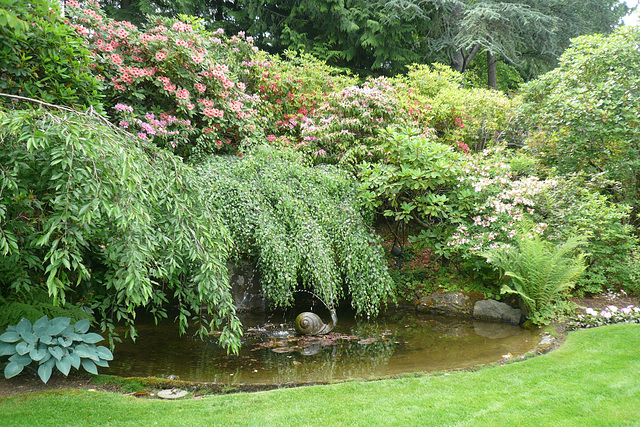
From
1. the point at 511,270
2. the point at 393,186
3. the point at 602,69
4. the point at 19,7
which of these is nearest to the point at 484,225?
the point at 511,270

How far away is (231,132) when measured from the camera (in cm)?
670

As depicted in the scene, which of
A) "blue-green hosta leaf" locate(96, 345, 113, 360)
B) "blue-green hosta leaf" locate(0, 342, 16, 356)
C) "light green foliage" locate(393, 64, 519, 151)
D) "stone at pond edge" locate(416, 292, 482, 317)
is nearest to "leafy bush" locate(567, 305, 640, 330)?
"stone at pond edge" locate(416, 292, 482, 317)

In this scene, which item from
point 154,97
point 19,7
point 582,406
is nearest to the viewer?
point 582,406

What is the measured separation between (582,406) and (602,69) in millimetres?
6523

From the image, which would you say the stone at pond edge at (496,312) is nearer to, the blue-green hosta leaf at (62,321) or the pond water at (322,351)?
the pond water at (322,351)

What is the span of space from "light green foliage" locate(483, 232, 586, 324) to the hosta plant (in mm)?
4557

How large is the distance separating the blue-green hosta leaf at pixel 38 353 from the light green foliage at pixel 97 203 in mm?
424

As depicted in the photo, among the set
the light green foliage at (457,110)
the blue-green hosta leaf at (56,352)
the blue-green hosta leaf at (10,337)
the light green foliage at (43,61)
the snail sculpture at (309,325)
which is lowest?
the snail sculpture at (309,325)

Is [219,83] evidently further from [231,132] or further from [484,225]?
[484,225]

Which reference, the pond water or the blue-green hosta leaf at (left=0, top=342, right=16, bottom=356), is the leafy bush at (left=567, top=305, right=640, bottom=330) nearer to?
the pond water

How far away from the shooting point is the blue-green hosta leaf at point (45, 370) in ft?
9.82

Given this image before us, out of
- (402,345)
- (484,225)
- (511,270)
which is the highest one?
(484,225)

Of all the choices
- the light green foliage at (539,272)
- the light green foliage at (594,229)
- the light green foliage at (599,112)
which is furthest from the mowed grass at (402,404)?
the light green foliage at (599,112)

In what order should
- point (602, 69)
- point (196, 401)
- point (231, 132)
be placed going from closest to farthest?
point (196, 401) → point (231, 132) → point (602, 69)
